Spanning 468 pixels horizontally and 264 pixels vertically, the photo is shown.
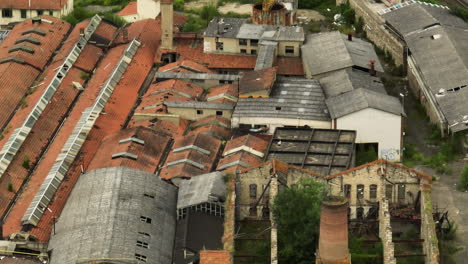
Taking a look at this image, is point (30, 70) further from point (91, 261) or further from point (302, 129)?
point (91, 261)

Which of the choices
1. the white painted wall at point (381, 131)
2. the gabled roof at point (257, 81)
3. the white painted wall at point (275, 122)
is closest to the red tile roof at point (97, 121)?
the gabled roof at point (257, 81)

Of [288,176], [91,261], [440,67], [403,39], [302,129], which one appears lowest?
[91,261]

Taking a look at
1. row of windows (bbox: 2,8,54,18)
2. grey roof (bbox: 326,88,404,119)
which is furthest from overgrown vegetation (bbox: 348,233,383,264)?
row of windows (bbox: 2,8,54,18)

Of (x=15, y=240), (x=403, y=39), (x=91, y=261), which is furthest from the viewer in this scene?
(x=403, y=39)

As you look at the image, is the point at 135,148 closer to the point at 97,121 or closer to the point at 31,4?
the point at 97,121

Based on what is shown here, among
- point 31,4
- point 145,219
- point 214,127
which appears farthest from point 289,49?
point 145,219

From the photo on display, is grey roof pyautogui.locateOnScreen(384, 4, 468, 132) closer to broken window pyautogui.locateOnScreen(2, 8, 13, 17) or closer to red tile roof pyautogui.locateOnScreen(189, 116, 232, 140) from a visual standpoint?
red tile roof pyautogui.locateOnScreen(189, 116, 232, 140)

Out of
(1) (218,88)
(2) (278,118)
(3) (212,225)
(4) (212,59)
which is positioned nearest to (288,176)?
(3) (212,225)
